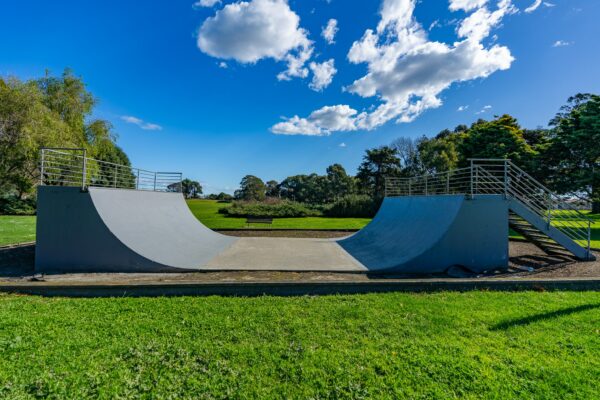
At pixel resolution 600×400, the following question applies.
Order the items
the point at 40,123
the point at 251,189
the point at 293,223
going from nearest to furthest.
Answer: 1. the point at 40,123
2. the point at 293,223
3. the point at 251,189

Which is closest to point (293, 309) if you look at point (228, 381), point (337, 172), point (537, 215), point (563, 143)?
point (228, 381)

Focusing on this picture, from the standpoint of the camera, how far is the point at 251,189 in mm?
55938

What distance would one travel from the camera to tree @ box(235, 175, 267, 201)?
→ 54319 millimetres

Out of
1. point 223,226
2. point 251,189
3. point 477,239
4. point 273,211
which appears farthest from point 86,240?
point 251,189

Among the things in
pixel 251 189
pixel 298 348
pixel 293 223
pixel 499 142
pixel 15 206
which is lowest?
pixel 298 348

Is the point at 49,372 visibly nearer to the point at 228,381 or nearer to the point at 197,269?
the point at 228,381

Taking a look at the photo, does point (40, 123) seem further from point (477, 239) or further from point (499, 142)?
point (499, 142)

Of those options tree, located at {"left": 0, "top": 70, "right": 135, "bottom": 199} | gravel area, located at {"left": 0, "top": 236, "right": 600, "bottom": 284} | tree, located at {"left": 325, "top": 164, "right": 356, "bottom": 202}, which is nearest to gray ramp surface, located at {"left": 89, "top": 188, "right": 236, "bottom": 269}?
gravel area, located at {"left": 0, "top": 236, "right": 600, "bottom": 284}

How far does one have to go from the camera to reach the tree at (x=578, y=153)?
1845 cm

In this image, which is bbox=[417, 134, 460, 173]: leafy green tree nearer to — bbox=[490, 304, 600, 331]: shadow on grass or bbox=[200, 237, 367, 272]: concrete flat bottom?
bbox=[200, 237, 367, 272]: concrete flat bottom

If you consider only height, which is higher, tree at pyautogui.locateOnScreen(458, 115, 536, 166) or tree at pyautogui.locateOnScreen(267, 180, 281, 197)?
tree at pyautogui.locateOnScreen(458, 115, 536, 166)

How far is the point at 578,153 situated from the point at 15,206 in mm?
49649

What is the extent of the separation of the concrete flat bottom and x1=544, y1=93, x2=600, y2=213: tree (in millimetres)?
21521

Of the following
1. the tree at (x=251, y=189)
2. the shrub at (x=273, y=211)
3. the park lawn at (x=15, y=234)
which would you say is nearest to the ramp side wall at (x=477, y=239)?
the park lawn at (x=15, y=234)
